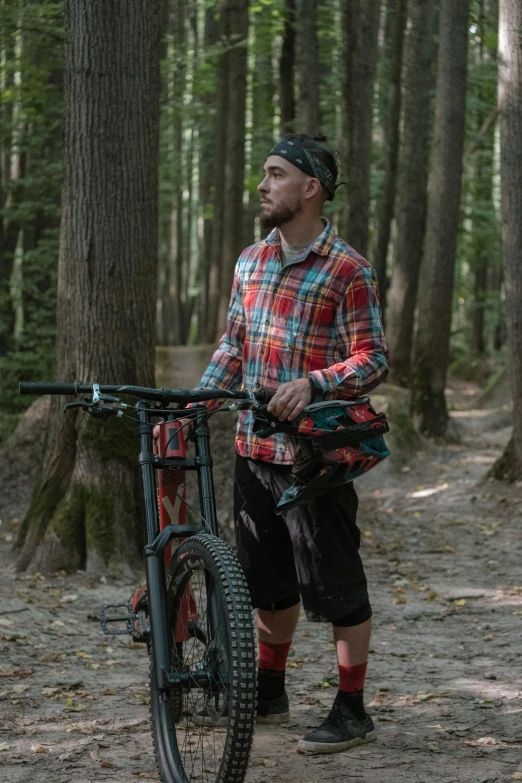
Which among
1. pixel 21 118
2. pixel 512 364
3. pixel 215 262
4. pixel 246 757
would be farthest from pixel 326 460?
pixel 215 262

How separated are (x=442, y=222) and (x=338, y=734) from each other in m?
11.3

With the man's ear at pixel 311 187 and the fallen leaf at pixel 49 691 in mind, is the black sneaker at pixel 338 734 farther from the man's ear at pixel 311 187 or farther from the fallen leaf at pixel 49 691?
the man's ear at pixel 311 187

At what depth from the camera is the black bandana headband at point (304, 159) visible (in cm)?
411

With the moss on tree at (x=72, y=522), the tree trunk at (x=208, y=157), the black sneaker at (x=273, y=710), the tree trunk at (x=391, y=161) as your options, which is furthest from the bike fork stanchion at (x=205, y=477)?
the tree trunk at (x=208, y=157)

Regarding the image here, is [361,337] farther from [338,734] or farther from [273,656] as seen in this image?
[338,734]

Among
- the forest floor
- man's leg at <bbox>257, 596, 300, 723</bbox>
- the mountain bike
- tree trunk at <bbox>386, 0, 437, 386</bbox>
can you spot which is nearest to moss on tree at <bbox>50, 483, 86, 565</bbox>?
the forest floor

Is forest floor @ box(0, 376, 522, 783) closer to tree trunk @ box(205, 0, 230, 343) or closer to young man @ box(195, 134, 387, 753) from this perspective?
young man @ box(195, 134, 387, 753)

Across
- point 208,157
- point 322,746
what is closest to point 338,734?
point 322,746

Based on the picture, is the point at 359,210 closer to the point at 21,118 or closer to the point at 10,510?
the point at 21,118

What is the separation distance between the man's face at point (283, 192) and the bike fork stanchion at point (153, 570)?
3.23 ft

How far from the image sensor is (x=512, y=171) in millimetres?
10320

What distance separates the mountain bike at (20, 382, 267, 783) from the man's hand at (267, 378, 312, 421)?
0.05 m

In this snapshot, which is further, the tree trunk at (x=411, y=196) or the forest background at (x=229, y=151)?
the tree trunk at (x=411, y=196)

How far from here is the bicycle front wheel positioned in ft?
10.6
